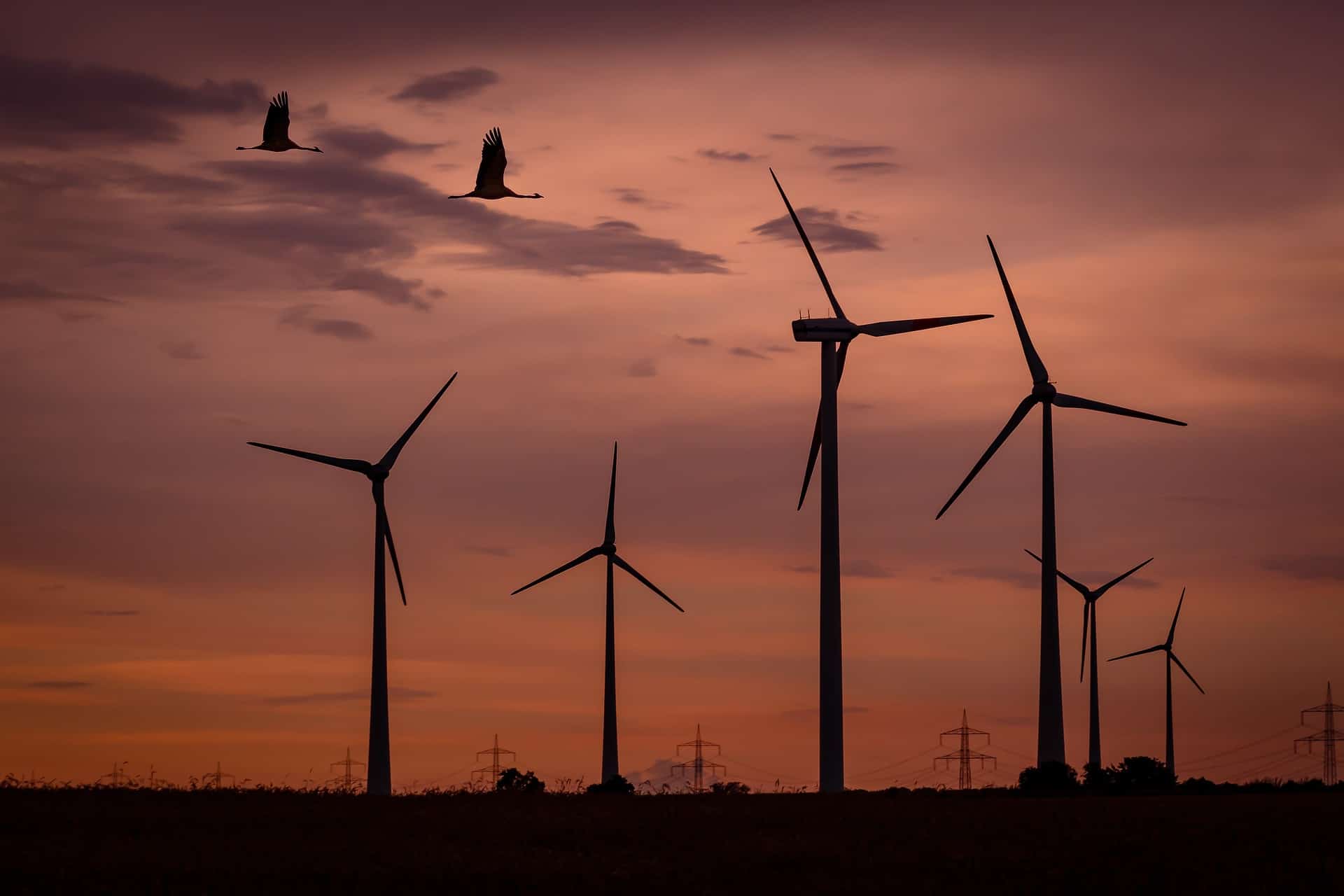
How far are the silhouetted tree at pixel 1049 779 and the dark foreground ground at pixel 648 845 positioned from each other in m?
11.5

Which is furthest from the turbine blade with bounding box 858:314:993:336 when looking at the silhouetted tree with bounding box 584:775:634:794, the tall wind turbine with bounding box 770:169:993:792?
the silhouetted tree with bounding box 584:775:634:794

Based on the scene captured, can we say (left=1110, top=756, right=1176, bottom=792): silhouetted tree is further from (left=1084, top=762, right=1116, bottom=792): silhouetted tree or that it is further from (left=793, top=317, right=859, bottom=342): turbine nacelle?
(left=793, top=317, right=859, bottom=342): turbine nacelle

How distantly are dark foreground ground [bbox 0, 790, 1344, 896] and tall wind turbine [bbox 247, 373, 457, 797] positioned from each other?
91.9ft

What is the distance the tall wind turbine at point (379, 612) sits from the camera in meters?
104

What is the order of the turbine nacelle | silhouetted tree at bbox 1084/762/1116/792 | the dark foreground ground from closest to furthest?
the dark foreground ground
silhouetted tree at bbox 1084/762/1116/792
the turbine nacelle

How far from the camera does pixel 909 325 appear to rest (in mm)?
105500

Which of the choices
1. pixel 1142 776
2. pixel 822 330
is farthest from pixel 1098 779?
pixel 822 330

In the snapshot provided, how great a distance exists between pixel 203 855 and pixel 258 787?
60.3ft

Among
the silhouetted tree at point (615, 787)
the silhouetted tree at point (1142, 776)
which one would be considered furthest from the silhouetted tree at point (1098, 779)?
the silhouetted tree at point (615, 787)

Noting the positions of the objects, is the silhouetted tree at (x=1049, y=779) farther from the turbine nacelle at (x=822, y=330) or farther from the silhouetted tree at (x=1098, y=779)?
the turbine nacelle at (x=822, y=330)

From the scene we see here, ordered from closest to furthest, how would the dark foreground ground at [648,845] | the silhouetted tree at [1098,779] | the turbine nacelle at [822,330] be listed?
the dark foreground ground at [648,845]
the silhouetted tree at [1098,779]
the turbine nacelle at [822,330]

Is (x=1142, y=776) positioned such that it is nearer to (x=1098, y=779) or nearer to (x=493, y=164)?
(x=1098, y=779)

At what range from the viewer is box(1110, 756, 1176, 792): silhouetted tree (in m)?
89.6

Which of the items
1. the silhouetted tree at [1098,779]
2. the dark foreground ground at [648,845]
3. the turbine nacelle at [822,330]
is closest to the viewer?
the dark foreground ground at [648,845]
